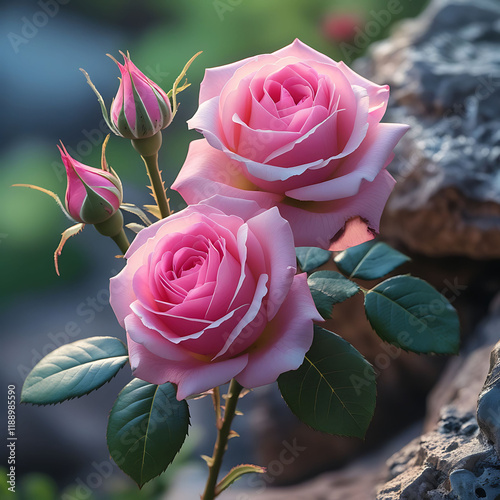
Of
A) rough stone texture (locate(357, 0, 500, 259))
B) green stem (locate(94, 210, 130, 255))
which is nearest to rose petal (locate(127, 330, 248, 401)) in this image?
green stem (locate(94, 210, 130, 255))

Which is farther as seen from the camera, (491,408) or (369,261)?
(369,261)

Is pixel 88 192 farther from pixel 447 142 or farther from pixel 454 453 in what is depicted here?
pixel 447 142

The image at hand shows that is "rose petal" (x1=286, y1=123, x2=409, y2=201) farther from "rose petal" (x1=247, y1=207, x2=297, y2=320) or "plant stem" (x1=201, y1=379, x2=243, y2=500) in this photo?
"plant stem" (x1=201, y1=379, x2=243, y2=500)

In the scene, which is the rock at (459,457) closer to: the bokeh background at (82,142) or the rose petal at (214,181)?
the rose petal at (214,181)

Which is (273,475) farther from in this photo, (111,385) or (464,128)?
(464,128)

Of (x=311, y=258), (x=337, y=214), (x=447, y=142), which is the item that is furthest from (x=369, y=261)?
(x=447, y=142)

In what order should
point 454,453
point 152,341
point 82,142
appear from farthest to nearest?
point 82,142 → point 454,453 → point 152,341
